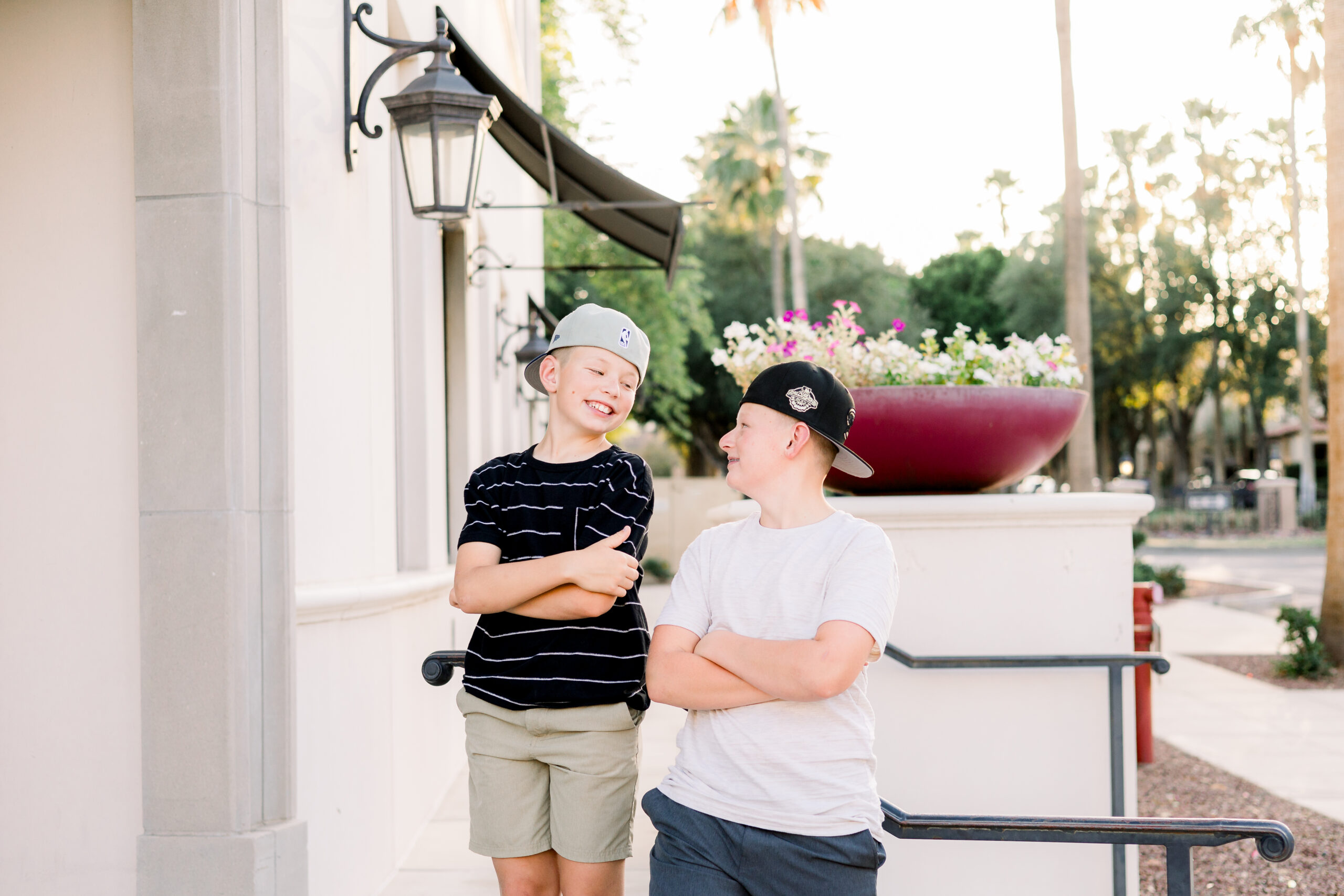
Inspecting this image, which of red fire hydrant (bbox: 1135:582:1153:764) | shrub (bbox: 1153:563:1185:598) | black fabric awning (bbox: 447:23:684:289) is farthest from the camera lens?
shrub (bbox: 1153:563:1185:598)

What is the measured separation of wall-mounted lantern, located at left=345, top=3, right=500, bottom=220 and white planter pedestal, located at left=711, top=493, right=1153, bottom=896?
1693 millimetres

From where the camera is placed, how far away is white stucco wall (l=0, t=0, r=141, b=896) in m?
3.04

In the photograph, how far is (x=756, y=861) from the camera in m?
2.00

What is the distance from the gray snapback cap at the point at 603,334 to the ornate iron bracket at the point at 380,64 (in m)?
1.76

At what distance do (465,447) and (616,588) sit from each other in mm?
5183

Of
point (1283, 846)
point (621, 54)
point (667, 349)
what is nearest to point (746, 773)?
point (1283, 846)

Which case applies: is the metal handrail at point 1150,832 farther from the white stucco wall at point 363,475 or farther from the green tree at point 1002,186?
the green tree at point 1002,186

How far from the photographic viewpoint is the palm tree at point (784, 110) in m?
24.3

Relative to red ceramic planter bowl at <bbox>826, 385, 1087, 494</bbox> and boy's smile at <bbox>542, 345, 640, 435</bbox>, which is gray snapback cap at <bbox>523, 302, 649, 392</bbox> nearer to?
boy's smile at <bbox>542, 345, 640, 435</bbox>

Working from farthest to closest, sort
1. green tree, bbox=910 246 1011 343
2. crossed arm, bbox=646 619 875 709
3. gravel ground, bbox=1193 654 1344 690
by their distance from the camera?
green tree, bbox=910 246 1011 343, gravel ground, bbox=1193 654 1344 690, crossed arm, bbox=646 619 875 709

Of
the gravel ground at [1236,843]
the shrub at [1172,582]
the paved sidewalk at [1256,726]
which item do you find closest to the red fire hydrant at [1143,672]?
the gravel ground at [1236,843]

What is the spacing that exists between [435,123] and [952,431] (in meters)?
2.15

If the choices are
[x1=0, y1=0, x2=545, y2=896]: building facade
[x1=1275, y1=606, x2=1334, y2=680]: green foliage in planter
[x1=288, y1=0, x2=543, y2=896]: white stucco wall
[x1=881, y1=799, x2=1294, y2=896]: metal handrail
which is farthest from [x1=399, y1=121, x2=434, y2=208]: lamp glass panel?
[x1=1275, y1=606, x2=1334, y2=680]: green foliage in planter

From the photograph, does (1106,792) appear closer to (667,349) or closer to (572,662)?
(572,662)
